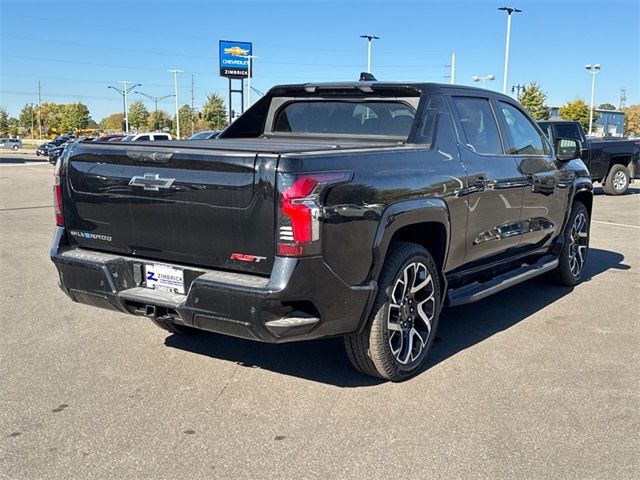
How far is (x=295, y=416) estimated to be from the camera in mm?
3695

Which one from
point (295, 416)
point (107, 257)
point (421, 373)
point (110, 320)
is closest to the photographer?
point (295, 416)

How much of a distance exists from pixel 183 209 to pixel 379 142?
6.23 ft

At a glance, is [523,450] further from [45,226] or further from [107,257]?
[45,226]

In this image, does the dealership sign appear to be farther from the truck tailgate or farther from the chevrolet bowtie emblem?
the chevrolet bowtie emblem

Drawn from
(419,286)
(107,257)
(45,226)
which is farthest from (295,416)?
(45,226)

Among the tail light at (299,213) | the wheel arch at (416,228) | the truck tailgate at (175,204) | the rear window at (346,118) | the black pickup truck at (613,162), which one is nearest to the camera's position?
the tail light at (299,213)

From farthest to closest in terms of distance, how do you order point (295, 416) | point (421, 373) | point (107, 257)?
1. point (421, 373)
2. point (107, 257)
3. point (295, 416)

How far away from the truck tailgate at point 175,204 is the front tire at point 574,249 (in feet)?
13.8

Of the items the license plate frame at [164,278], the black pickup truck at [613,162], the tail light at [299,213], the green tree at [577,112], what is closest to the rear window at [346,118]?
the tail light at [299,213]

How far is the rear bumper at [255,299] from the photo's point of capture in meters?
3.38

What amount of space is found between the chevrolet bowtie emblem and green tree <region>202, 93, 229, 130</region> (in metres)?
86.5

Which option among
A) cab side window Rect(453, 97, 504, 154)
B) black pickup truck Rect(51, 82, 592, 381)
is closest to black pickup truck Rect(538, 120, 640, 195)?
cab side window Rect(453, 97, 504, 154)

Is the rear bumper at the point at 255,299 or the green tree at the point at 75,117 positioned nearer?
the rear bumper at the point at 255,299

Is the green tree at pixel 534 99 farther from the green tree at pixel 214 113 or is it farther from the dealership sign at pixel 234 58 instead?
the green tree at pixel 214 113
